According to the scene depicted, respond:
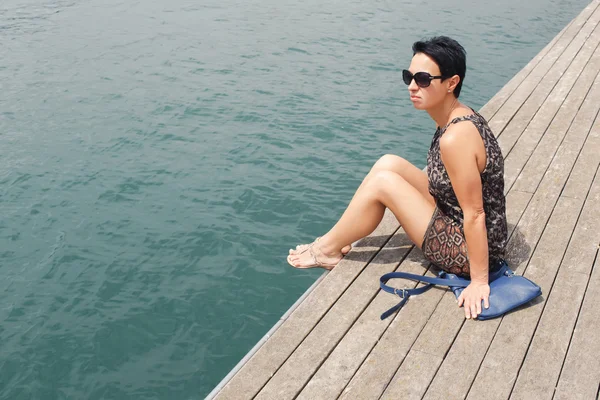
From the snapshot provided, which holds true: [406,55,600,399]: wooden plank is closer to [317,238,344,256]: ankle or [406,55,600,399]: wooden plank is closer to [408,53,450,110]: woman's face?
[317,238,344,256]: ankle

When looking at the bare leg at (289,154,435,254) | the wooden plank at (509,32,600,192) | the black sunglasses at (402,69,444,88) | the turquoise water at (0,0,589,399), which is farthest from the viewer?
the turquoise water at (0,0,589,399)

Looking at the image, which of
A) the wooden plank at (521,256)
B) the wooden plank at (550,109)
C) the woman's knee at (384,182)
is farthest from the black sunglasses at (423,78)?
the wooden plank at (550,109)

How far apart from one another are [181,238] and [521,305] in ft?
13.3

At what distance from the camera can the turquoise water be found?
5.65m

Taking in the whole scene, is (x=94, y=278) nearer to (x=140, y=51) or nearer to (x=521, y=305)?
(x=521, y=305)

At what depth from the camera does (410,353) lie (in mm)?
3555

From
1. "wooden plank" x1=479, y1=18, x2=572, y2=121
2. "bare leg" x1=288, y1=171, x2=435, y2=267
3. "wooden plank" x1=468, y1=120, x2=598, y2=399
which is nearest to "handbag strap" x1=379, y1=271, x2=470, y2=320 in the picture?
"bare leg" x1=288, y1=171, x2=435, y2=267

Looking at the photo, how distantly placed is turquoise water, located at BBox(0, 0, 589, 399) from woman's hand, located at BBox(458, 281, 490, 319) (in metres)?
2.17

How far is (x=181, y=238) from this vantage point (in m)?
7.05

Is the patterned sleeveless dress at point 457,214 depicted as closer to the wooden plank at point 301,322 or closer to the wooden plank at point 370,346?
the wooden plank at point 370,346

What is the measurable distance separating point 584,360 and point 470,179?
1.08 meters

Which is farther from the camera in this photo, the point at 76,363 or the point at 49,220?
the point at 49,220

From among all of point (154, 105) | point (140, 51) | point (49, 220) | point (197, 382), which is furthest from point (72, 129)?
Answer: point (197, 382)

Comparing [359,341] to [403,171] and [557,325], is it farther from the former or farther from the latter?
[403,171]
